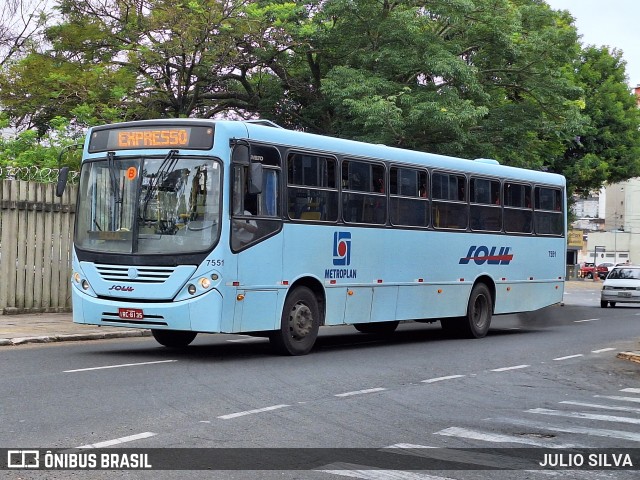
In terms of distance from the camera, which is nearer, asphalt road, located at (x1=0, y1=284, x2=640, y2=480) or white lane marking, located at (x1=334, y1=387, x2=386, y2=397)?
asphalt road, located at (x1=0, y1=284, x2=640, y2=480)

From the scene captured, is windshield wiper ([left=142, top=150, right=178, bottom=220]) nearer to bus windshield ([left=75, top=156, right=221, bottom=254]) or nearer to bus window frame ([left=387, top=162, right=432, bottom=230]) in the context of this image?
bus windshield ([left=75, top=156, right=221, bottom=254])

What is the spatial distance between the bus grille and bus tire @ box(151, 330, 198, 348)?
6.33ft

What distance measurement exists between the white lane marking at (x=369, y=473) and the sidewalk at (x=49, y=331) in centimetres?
946

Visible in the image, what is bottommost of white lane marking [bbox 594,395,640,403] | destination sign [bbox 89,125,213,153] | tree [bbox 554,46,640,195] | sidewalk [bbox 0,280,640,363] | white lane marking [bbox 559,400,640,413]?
white lane marking [bbox 594,395,640,403]

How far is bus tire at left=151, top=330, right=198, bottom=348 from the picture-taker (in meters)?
15.8

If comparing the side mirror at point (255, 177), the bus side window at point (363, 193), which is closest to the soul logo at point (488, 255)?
the bus side window at point (363, 193)

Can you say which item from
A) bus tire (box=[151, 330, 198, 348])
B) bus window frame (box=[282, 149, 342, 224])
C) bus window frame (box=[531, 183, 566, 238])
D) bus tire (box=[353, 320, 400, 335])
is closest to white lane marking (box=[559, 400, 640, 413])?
bus window frame (box=[282, 149, 342, 224])

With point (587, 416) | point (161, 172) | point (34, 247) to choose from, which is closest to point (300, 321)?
point (161, 172)

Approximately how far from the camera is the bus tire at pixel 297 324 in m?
14.7

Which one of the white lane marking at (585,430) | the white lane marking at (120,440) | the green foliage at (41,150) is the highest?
the green foliage at (41,150)

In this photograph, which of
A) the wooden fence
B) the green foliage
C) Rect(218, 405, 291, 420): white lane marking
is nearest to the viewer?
Rect(218, 405, 291, 420): white lane marking

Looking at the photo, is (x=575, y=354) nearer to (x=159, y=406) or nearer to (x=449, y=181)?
(x=449, y=181)

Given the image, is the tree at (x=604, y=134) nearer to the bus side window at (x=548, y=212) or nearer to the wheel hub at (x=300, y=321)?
Result: the bus side window at (x=548, y=212)

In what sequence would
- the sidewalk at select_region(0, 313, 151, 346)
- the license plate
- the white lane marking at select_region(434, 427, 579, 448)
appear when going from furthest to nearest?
the sidewalk at select_region(0, 313, 151, 346)
the license plate
the white lane marking at select_region(434, 427, 579, 448)
